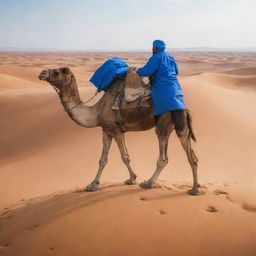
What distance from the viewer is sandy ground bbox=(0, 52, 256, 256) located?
4.39m

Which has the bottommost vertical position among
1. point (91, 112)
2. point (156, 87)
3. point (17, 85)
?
point (17, 85)

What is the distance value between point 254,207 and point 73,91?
343 centimetres

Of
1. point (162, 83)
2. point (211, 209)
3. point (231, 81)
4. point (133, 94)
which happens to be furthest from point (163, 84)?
point (231, 81)

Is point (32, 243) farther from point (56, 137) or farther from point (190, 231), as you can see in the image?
point (56, 137)

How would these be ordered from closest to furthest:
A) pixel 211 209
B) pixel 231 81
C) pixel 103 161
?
pixel 211 209 → pixel 103 161 → pixel 231 81

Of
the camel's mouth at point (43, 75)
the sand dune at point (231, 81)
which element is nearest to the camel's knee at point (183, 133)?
the camel's mouth at point (43, 75)

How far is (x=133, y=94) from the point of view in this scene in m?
5.78

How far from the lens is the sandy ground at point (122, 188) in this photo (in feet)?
14.4

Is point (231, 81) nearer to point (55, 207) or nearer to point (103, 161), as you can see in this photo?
point (103, 161)

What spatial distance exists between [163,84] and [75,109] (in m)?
1.57

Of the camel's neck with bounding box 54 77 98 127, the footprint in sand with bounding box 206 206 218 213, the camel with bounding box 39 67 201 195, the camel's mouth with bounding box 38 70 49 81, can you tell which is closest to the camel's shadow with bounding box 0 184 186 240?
the camel with bounding box 39 67 201 195

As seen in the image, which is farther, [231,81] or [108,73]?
[231,81]

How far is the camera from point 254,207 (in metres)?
5.30

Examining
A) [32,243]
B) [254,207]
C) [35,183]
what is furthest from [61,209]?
[35,183]
